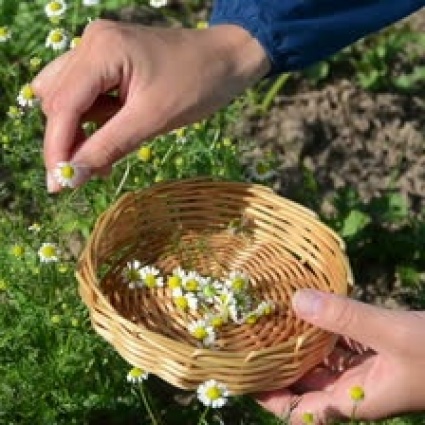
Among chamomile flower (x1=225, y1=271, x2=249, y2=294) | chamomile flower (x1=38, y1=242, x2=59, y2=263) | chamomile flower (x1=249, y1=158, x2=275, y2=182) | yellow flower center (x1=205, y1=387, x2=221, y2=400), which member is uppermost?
chamomile flower (x1=38, y1=242, x2=59, y2=263)

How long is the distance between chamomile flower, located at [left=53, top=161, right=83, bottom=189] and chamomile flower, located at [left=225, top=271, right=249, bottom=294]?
0.39m

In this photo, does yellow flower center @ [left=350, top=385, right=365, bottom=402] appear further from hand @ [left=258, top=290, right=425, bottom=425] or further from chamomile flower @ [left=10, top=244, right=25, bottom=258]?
chamomile flower @ [left=10, top=244, right=25, bottom=258]

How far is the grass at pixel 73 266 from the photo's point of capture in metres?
2.07

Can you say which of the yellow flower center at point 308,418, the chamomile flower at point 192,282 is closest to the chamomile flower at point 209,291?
the chamomile flower at point 192,282

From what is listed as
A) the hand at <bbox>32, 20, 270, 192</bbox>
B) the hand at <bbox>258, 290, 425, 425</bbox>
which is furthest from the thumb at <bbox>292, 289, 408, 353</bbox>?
the hand at <bbox>32, 20, 270, 192</bbox>

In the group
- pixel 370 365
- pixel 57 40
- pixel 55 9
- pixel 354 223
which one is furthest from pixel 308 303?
pixel 55 9

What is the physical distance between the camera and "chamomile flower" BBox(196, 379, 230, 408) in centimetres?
180

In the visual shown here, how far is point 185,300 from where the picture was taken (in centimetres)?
205

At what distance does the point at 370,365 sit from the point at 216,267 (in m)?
0.40

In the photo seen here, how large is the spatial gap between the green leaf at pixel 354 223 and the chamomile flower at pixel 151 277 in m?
0.55

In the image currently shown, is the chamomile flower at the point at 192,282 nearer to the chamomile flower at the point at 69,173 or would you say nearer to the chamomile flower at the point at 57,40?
the chamomile flower at the point at 69,173

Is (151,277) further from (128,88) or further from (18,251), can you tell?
(128,88)

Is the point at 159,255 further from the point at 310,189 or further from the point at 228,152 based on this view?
the point at 310,189

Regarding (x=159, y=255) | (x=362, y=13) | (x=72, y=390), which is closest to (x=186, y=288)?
(x=159, y=255)
